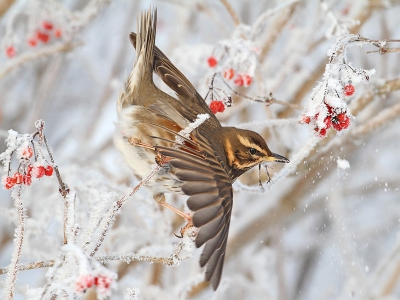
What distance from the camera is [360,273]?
169 inches

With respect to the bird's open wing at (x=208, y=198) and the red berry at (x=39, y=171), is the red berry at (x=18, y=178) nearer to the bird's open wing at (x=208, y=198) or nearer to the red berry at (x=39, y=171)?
the red berry at (x=39, y=171)

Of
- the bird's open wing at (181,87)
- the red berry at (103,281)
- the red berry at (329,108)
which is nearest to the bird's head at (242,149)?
the bird's open wing at (181,87)

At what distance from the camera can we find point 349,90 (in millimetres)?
2412

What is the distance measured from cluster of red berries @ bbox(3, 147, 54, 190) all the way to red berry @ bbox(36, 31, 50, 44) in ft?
9.07

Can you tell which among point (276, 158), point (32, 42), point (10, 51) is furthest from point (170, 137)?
point (32, 42)

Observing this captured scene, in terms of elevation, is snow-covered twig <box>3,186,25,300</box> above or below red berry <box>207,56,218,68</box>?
below

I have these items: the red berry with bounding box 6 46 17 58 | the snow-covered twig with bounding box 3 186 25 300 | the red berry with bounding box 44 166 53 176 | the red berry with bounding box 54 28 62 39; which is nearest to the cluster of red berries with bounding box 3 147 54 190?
the red berry with bounding box 44 166 53 176

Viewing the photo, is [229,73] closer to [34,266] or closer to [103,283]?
[34,266]

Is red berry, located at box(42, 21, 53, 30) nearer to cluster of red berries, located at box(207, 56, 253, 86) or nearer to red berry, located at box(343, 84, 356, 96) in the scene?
cluster of red berries, located at box(207, 56, 253, 86)

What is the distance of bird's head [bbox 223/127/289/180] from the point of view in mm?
3307

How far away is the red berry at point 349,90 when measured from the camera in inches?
94.6

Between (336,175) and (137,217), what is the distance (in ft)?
7.94

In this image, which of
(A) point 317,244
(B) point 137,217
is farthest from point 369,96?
(A) point 317,244

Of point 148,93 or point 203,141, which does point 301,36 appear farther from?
point 203,141
